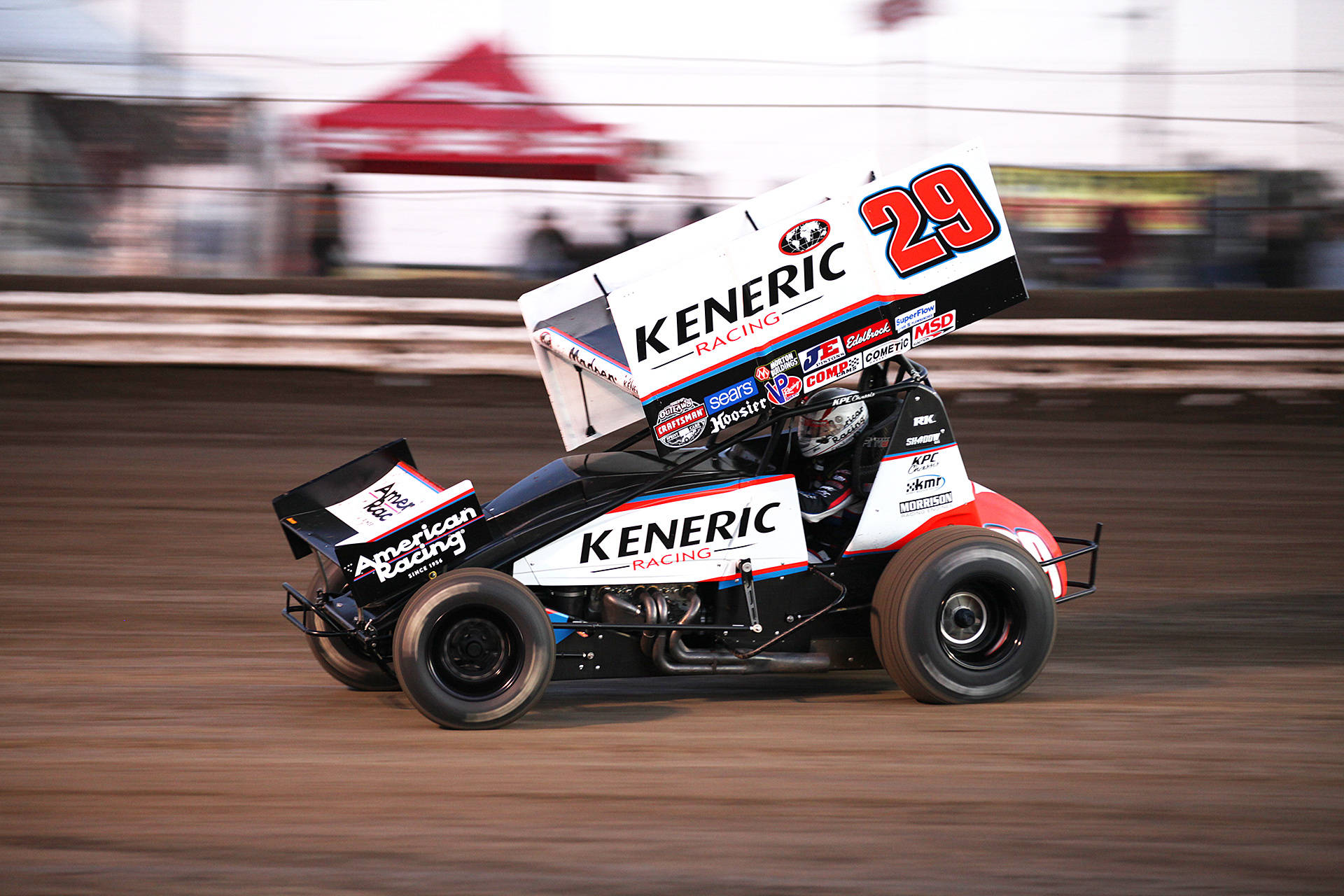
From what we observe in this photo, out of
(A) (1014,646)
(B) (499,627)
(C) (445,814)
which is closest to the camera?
(C) (445,814)

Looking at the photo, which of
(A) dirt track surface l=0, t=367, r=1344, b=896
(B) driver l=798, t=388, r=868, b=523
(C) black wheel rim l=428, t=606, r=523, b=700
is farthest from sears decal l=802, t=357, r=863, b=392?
(C) black wheel rim l=428, t=606, r=523, b=700

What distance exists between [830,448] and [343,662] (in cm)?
226

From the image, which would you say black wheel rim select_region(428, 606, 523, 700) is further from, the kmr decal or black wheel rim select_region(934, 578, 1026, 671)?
black wheel rim select_region(934, 578, 1026, 671)

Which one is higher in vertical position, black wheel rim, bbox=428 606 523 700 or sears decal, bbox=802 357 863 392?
sears decal, bbox=802 357 863 392

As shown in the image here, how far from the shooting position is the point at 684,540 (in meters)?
5.39

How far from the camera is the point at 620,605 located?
534 centimetres

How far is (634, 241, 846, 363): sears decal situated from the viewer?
5.30 meters

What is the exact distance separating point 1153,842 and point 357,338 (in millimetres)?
10652

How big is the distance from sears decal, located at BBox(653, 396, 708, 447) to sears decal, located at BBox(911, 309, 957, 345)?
0.92 meters

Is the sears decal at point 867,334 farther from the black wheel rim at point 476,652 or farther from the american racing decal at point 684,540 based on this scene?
the black wheel rim at point 476,652

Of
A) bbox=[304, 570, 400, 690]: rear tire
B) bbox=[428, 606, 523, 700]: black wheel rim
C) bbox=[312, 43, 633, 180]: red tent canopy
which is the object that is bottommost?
bbox=[304, 570, 400, 690]: rear tire

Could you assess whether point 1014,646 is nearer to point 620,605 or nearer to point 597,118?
point 620,605

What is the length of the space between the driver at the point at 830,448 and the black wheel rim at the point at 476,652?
135 cm

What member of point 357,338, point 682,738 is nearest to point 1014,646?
point 682,738
